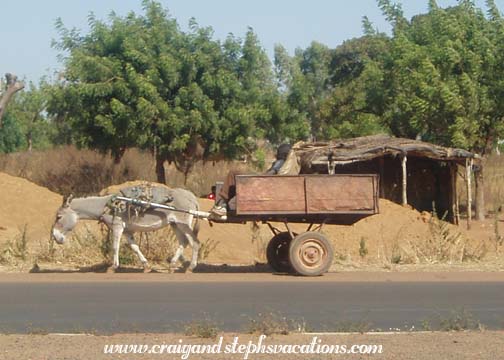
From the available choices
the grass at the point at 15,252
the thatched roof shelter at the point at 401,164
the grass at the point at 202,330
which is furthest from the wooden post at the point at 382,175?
the grass at the point at 202,330

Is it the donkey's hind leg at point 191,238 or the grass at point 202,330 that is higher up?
the donkey's hind leg at point 191,238

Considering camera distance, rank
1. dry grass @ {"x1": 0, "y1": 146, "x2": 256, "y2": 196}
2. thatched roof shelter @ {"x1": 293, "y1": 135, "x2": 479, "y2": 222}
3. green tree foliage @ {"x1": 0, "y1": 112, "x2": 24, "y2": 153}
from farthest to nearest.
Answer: green tree foliage @ {"x1": 0, "y1": 112, "x2": 24, "y2": 153}, dry grass @ {"x1": 0, "y1": 146, "x2": 256, "y2": 196}, thatched roof shelter @ {"x1": 293, "y1": 135, "x2": 479, "y2": 222}

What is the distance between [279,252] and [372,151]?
42.1 feet

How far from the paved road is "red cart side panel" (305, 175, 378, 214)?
129 centimetres

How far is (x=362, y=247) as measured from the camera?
21359mm

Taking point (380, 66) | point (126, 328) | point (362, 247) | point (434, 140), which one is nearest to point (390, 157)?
Result: point (434, 140)

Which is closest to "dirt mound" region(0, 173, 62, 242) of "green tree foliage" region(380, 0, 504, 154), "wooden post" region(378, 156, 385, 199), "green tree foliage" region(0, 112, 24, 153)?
"wooden post" region(378, 156, 385, 199)

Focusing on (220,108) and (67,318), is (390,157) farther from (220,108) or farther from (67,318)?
(67,318)

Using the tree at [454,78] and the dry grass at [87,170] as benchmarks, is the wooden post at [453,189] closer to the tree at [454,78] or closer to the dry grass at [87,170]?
the tree at [454,78]

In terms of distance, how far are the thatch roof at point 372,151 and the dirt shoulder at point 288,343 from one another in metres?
20.3

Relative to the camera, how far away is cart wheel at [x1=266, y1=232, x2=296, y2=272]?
739 inches

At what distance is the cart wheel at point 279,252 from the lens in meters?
18.8

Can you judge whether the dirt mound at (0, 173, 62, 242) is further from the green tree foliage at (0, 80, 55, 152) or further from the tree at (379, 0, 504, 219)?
the green tree foliage at (0, 80, 55, 152)

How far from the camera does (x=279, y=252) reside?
62.2 ft
